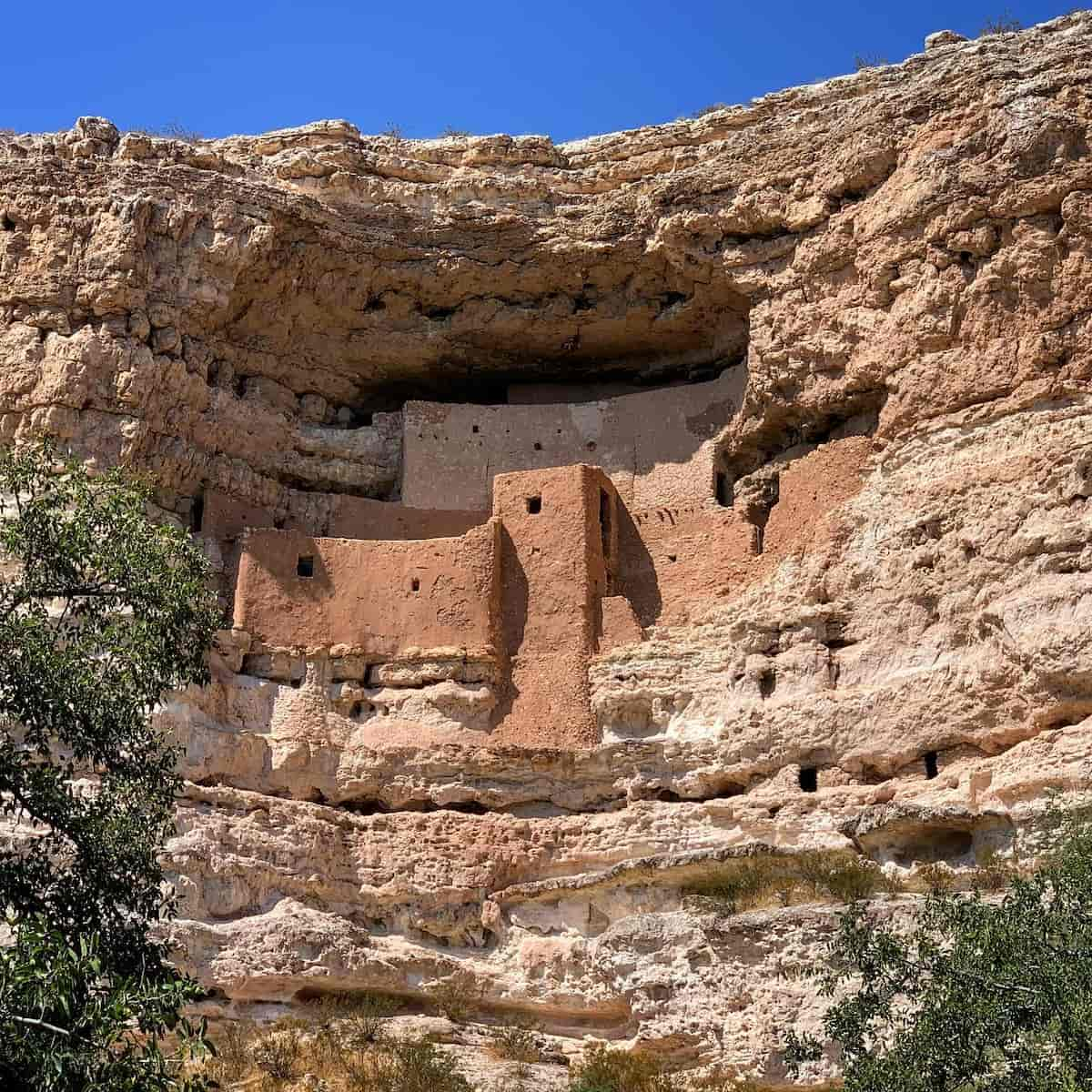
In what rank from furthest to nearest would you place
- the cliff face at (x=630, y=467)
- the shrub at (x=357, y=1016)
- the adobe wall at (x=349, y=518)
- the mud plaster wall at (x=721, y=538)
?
the adobe wall at (x=349, y=518) → the mud plaster wall at (x=721, y=538) → the cliff face at (x=630, y=467) → the shrub at (x=357, y=1016)

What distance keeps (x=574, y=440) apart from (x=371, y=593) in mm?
3774

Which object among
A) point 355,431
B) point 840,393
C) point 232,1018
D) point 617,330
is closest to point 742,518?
point 840,393

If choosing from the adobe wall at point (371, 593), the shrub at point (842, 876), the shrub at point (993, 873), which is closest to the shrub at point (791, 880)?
the shrub at point (842, 876)

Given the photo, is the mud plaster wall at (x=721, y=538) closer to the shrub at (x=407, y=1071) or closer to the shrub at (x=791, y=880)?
the shrub at (x=791, y=880)

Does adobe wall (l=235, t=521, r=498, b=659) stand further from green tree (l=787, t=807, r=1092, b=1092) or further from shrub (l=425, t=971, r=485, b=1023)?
green tree (l=787, t=807, r=1092, b=1092)

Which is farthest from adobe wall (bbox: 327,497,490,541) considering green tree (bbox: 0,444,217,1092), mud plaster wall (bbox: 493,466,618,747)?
green tree (bbox: 0,444,217,1092)

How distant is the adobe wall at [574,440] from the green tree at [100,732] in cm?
1073

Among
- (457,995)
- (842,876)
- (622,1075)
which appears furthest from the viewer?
(457,995)

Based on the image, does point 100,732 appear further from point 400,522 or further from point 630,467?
point 630,467

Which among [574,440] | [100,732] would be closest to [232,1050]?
[100,732]

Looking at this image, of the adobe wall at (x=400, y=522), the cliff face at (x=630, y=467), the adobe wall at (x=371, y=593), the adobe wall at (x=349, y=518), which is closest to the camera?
the cliff face at (x=630, y=467)

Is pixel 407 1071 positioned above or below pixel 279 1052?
below

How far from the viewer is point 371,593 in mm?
20406

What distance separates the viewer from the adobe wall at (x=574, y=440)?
22.2 metres
